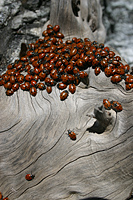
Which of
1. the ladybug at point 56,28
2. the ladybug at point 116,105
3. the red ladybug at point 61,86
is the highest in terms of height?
the ladybug at point 56,28

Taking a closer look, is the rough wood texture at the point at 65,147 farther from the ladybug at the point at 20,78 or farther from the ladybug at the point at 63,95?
the ladybug at the point at 20,78

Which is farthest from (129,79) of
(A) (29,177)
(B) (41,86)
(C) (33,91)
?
(A) (29,177)

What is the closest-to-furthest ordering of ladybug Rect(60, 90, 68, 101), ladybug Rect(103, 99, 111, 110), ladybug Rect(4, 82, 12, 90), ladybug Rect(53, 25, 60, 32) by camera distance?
ladybug Rect(103, 99, 111, 110) < ladybug Rect(60, 90, 68, 101) < ladybug Rect(4, 82, 12, 90) < ladybug Rect(53, 25, 60, 32)

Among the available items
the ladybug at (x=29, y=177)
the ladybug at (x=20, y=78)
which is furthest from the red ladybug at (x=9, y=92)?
the ladybug at (x=29, y=177)

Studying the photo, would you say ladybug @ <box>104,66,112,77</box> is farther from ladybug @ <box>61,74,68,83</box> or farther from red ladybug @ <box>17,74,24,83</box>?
red ladybug @ <box>17,74,24,83</box>

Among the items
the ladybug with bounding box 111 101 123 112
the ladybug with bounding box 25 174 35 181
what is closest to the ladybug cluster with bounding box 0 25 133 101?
the ladybug with bounding box 111 101 123 112

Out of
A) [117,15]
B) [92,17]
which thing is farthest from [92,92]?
[117,15]
